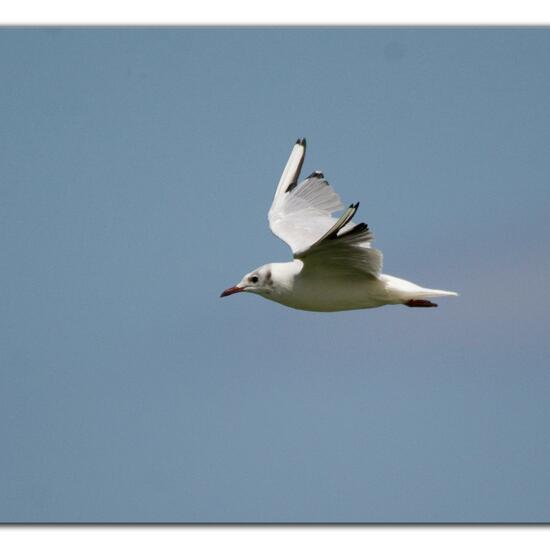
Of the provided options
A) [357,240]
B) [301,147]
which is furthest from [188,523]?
[301,147]

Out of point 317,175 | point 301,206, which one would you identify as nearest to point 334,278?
point 301,206

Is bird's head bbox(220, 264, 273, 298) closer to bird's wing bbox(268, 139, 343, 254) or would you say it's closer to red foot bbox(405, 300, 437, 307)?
bird's wing bbox(268, 139, 343, 254)

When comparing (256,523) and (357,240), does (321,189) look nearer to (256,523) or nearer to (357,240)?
(357,240)

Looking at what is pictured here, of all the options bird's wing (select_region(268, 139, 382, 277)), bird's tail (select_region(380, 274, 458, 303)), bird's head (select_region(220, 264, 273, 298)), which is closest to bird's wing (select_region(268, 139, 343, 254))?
bird's wing (select_region(268, 139, 382, 277))

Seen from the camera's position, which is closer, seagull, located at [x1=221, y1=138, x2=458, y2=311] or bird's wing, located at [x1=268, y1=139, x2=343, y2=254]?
seagull, located at [x1=221, y1=138, x2=458, y2=311]

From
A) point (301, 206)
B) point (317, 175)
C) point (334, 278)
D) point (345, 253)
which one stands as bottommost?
point (334, 278)

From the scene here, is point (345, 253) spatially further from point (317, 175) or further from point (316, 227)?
point (317, 175)
